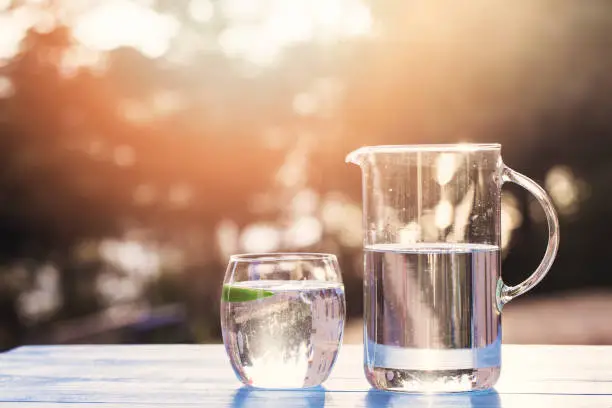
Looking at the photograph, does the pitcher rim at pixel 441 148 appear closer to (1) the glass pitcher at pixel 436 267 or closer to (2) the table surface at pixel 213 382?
(1) the glass pitcher at pixel 436 267

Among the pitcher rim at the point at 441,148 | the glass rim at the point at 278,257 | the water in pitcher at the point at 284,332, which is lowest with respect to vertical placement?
the water in pitcher at the point at 284,332

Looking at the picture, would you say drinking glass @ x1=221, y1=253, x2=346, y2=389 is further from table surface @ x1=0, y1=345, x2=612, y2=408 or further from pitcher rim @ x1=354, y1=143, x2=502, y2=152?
pitcher rim @ x1=354, y1=143, x2=502, y2=152

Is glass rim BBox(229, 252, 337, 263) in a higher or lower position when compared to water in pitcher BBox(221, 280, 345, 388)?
higher

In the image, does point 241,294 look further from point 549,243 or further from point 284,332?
point 549,243

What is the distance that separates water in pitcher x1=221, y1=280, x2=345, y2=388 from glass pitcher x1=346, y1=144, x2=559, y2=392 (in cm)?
6

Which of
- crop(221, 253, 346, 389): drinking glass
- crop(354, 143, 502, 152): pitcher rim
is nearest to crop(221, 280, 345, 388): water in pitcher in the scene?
crop(221, 253, 346, 389): drinking glass

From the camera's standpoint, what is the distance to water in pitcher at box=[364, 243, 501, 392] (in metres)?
1.16

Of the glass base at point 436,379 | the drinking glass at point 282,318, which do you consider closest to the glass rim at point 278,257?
the drinking glass at point 282,318

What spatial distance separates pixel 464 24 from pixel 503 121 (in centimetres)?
90

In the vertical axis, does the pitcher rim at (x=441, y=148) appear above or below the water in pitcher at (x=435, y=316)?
above

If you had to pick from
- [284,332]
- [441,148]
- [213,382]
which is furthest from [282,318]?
[441,148]

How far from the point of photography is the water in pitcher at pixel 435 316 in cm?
116

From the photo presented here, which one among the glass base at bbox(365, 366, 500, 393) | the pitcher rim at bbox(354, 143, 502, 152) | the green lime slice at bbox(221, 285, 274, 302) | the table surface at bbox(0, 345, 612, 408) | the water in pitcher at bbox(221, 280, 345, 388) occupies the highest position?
the pitcher rim at bbox(354, 143, 502, 152)

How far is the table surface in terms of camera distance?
1.18 metres
